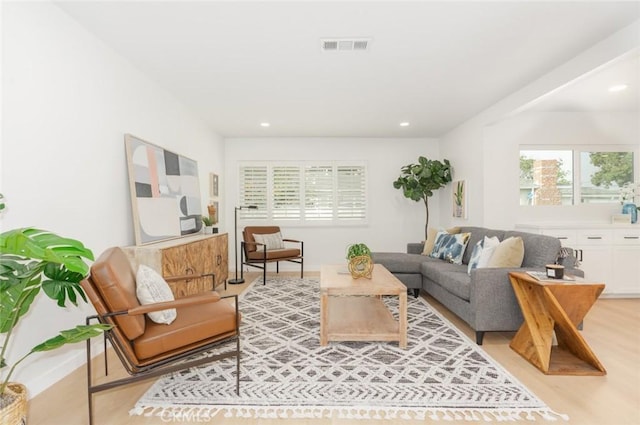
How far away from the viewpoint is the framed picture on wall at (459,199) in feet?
17.5

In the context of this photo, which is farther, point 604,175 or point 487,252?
point 604,175

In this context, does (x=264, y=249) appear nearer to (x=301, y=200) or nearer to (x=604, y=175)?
(x=301, y=200)

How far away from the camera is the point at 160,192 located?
3.65m

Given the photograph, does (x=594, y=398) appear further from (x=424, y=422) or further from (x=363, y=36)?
(x=363, y=36)

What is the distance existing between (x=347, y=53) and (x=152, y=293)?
249 cm

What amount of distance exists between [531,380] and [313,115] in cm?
399

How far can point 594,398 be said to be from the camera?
2.12 meters

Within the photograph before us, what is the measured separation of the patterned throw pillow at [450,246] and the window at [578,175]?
1.39 m

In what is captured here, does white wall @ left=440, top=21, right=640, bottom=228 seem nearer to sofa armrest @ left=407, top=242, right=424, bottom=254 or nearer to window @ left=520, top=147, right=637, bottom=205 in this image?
window @ left=520, top=147, right=637, bottom=205

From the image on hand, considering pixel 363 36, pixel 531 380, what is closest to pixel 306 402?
pixel 531 380

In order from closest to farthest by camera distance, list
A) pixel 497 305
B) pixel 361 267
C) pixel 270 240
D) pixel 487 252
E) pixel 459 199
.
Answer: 1. pixel 497 305
2. pixel 361 267
3. pixel 487 252
4. pixel 459 199
5. pixel 270 240

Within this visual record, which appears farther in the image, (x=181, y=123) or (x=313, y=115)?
(x=313, y=115)

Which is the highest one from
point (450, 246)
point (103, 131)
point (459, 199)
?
point (103, 131)

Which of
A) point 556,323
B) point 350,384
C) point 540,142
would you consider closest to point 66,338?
point 350,384
